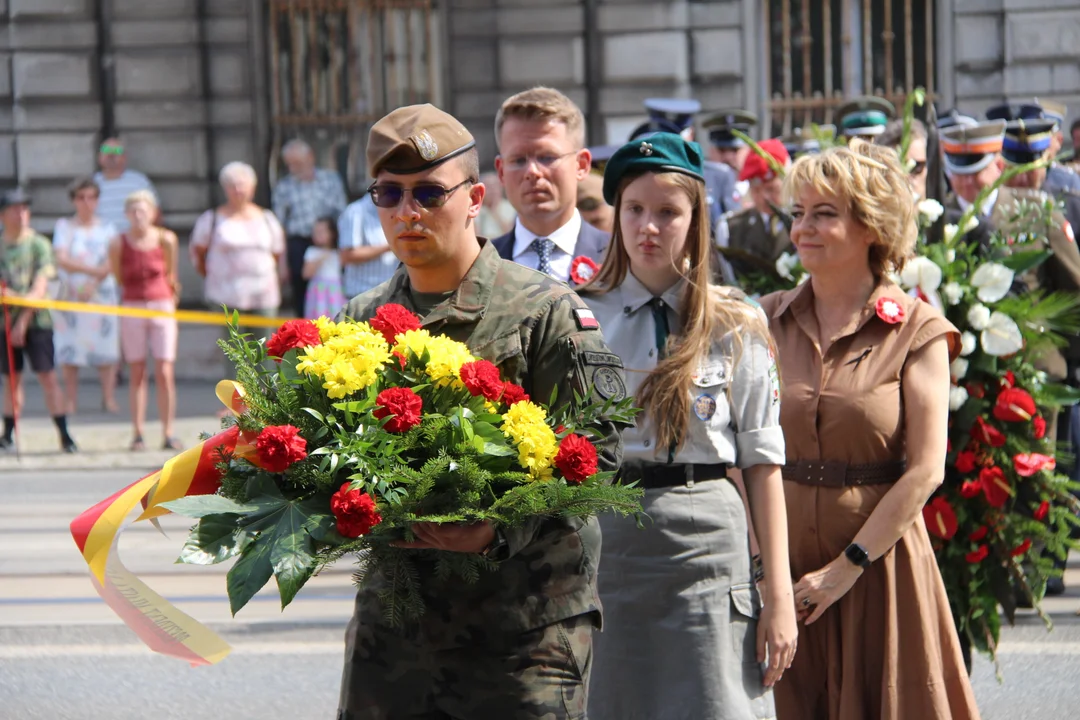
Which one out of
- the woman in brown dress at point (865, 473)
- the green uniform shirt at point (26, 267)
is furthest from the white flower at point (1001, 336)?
the green uniform shirt at point (26, 267)

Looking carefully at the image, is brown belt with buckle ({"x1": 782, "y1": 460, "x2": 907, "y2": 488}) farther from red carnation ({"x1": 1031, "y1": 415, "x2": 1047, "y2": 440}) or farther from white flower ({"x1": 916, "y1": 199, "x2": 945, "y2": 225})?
white flower ({"x1": 916, "y1": 199, "x2": 945, "y2": 225})

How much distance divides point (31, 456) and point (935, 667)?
9.27m

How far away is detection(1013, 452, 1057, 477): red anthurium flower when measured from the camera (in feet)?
16.7

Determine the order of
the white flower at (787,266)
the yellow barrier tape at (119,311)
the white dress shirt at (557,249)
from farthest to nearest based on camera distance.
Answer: the yellow barrier tape at (119,311) → the white flower at (787,266) → the white dress shirt at (557,249)

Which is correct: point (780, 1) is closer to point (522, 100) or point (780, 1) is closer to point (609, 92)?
point (609, 92)

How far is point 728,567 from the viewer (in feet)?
12.3

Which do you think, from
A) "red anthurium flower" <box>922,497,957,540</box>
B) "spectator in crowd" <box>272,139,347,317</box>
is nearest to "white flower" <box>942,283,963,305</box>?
"red anthurium flower" <box>922,497,957,540</box>

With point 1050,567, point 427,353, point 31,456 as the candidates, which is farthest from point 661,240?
point 31,456

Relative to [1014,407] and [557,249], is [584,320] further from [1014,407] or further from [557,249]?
[1014,407]

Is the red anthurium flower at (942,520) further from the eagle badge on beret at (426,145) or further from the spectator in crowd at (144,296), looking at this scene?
the spectator in crowd at (144,296)

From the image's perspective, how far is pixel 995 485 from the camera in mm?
5043

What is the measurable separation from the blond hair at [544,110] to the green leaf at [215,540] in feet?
8.81

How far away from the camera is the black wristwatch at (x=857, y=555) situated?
403cm

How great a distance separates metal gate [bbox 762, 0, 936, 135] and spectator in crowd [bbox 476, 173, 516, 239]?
4.28m
